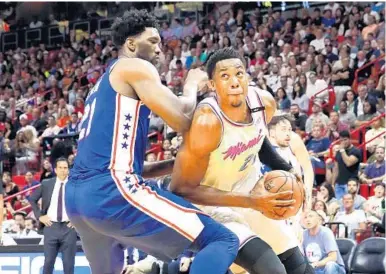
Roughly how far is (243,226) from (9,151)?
1226 centimetres

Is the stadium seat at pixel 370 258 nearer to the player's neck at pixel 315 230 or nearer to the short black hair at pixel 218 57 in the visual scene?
the player's neck at pixel 315 230

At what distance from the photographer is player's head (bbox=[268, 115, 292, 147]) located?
7.28 metres

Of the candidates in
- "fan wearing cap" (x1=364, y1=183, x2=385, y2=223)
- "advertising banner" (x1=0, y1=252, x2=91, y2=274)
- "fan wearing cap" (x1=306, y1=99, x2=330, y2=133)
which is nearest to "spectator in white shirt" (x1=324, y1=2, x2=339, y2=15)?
"fan wearing cap" (x1=306, y1=99, x2=330, y2=133)

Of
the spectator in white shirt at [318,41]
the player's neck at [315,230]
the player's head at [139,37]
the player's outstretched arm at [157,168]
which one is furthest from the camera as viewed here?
the spectator in white shirt at [318,41]

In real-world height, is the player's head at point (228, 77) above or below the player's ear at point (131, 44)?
below

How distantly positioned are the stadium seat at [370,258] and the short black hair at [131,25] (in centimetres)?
567

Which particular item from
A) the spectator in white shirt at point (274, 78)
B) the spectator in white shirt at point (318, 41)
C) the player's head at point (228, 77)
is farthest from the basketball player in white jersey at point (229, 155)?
the spectator in white shirt at point (318, 41)

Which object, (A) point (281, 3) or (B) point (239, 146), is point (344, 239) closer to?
(B) point (239, 146)

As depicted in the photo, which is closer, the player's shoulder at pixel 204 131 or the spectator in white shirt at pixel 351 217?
the player's shoulder at pixel 204 131

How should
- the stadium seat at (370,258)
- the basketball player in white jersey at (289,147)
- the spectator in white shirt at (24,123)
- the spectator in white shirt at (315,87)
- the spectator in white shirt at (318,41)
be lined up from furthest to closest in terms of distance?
the spectator in white shirt at (24,123) → the spectator in white shirt at (318,41) → the spectator in white shirt at (315,87) → the stadium seat at (370,258) → the basketball player in white jersey at (289,147)

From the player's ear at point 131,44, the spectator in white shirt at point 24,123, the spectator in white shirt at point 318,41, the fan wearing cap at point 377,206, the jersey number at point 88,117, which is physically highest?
the player's ear at point 131,44

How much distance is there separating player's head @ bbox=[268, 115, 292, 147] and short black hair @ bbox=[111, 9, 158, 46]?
251 cm

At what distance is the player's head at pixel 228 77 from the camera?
16.3 ft

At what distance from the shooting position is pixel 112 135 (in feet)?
15.3
